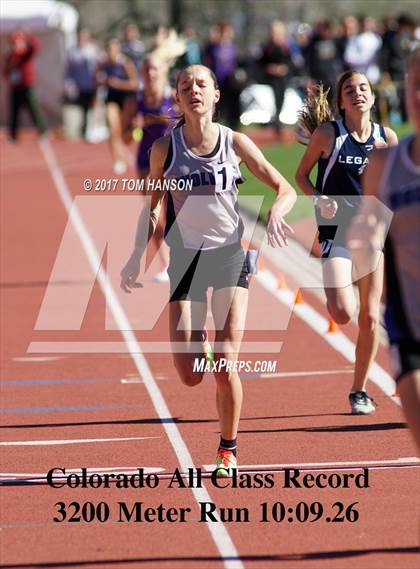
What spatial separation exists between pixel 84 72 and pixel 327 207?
91.0 ft

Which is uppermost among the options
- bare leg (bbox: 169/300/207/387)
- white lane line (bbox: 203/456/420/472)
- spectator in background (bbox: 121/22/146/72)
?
bare leg (bbox: 169/300/207/387)

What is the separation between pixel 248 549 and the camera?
22.6 ft

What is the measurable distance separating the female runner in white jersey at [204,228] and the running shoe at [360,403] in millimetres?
1830

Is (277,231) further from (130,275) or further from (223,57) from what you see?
(223,57)

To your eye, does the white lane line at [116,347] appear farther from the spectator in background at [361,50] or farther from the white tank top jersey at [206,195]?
the spectator in background at [361,50]

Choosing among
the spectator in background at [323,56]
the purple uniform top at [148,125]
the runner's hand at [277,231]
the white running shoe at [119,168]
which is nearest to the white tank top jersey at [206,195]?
the runner's hand at [277,231]

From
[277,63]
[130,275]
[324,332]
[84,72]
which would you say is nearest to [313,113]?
[130,275]

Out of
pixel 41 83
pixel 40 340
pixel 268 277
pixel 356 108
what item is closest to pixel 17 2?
pixel 41 83

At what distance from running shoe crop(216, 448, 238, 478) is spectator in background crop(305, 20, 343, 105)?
23.6 m

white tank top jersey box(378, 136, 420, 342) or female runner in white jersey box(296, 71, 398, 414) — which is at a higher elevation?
white tank top jersey box(378, 136, 420, 342)

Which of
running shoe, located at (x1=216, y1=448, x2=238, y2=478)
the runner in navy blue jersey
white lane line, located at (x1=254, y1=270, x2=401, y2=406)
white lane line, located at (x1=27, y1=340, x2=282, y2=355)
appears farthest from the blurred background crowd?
the runner in navy blue jersey

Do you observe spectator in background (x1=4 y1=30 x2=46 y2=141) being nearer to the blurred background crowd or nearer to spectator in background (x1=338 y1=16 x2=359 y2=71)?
the blurred background crowd

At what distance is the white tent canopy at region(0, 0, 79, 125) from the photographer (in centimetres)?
3819

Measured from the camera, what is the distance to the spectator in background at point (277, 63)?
30.7 m
